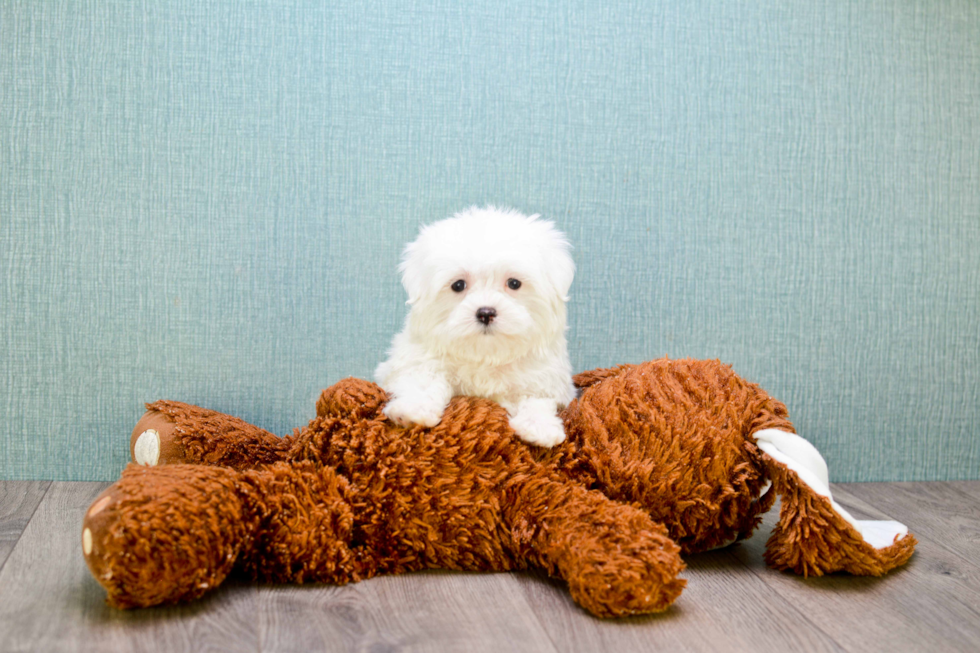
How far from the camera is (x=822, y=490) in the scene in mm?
1304

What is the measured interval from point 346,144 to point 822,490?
Result: 1.19m

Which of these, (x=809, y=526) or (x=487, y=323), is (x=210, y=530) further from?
(x=809, y=526)

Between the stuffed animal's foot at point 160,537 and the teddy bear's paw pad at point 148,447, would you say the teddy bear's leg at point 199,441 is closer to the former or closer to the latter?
the teddy bear's paw pad at point 148,447

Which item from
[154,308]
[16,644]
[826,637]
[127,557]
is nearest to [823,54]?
[826,637]

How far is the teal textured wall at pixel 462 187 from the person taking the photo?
1.77m

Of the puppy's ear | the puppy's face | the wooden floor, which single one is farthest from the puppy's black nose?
the wooden floor

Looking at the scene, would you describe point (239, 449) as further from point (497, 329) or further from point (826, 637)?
point (826, 637)

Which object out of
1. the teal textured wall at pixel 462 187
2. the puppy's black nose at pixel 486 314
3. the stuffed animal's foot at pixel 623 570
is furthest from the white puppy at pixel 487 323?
the teal textured wall at pixel 462 187

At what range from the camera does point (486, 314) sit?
1271 mm

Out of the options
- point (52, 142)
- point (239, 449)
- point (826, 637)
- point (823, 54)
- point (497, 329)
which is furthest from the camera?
point (823, 54)

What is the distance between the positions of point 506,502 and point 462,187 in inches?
31.9

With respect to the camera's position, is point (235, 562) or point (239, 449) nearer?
point (235, 562)

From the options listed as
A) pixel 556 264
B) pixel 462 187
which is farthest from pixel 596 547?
pixel 462 187

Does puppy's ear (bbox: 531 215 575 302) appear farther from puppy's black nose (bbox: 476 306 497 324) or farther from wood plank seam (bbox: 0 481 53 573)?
wood plank seam (bbox: 0 481 53 573)
